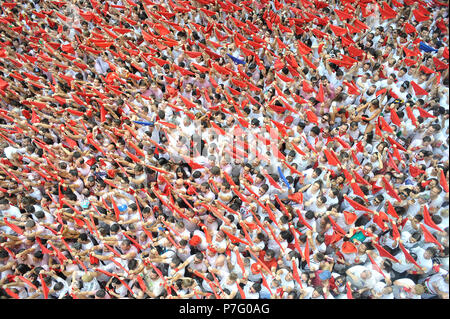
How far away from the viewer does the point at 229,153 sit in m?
4.79

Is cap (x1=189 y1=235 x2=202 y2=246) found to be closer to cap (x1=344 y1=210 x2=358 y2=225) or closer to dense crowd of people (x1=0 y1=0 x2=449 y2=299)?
dense crowd of people (x1=0 y1=0 x2=449 y2=299)

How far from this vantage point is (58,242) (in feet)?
13.7

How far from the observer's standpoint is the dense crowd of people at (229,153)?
3.80 meters

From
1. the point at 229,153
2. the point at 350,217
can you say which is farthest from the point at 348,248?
the point at 229,153

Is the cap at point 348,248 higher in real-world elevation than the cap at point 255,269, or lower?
higher

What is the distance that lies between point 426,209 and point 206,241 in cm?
264

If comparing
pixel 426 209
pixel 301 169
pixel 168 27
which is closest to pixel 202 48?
pixel 168 27

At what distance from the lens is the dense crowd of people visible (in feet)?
12.5

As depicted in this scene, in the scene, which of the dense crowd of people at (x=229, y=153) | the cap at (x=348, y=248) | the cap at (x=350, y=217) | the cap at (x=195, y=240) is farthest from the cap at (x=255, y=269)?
the cap at (x=350, y=217)

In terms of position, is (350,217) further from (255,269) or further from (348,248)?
(255,269)

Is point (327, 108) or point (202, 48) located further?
point (202, 48)

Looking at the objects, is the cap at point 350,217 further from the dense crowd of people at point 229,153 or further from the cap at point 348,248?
the cap at point 348,248
